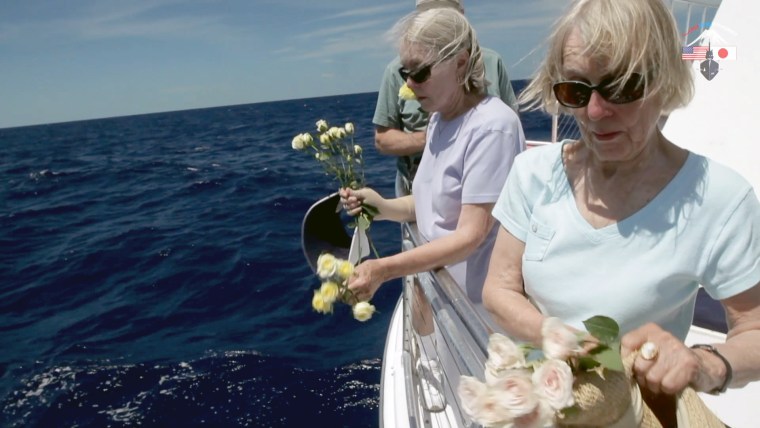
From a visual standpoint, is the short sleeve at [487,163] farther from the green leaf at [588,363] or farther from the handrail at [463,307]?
the green leaf at [588,363]

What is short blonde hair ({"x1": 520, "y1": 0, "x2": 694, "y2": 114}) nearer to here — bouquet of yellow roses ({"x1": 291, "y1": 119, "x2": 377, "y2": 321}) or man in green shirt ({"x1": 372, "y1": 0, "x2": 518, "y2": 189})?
bouquet of yellow roses ({"x1": 291, "y1": 119, "x2": 377, "y2": 321})

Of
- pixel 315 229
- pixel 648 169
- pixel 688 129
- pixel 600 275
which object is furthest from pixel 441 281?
pixel 688 129

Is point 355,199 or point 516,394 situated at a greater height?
point 516,394

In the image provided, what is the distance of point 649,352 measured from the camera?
813 mm

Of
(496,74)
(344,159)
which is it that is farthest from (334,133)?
(496,74)

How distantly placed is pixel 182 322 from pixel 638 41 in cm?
595

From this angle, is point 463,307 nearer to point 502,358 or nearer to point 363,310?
point 363,310

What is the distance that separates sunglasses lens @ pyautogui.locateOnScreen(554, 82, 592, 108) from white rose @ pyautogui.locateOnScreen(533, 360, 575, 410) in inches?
23.3

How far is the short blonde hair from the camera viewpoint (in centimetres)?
103

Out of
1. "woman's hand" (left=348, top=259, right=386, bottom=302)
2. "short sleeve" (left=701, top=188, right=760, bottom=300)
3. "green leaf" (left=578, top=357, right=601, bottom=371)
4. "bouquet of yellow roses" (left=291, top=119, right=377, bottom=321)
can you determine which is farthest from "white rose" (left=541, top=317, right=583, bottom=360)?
"bouquet of yellow roses" (left=291, top=119, right=377, bottom=321)

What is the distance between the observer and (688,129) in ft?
11.0

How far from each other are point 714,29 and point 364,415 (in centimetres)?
353

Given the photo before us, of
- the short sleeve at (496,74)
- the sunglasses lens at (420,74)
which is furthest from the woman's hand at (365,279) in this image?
the short sleeve at (496,74)

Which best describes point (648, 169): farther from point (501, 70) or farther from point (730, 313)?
point (501, 70)
